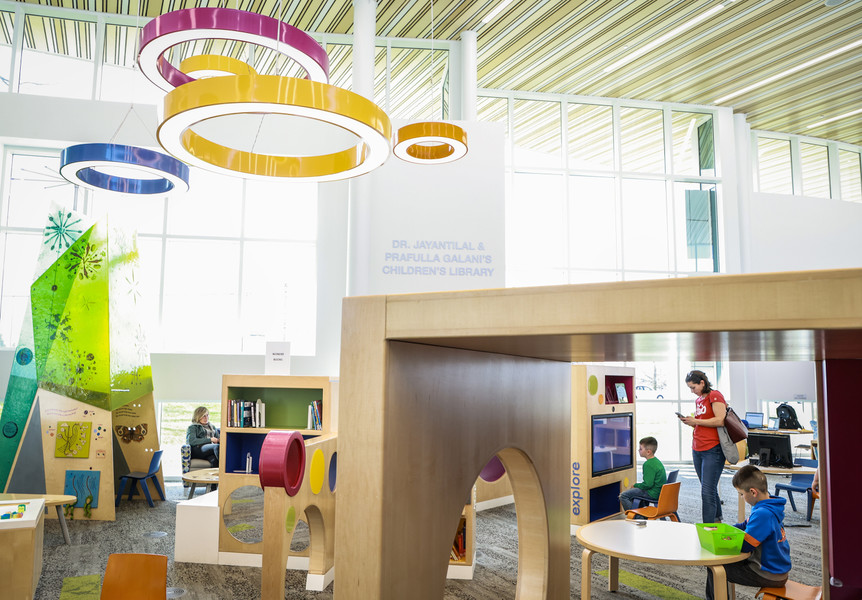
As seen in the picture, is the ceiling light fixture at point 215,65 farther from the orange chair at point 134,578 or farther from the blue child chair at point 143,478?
the blue child chair at point 143,478

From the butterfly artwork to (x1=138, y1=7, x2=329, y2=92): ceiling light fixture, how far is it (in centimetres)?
564

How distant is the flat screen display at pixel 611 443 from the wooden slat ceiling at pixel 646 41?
6629mm

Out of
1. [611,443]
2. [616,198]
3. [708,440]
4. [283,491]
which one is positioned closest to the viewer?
[283,491]

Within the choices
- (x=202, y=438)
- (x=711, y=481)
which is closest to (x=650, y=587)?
(x=711, y=481)

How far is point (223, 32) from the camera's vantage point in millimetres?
4898

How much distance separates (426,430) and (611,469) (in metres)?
7.38

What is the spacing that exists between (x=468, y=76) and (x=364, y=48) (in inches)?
82.9

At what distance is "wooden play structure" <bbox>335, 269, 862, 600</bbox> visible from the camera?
506 mm

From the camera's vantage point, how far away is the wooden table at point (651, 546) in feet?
12.7

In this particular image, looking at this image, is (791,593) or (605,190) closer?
(791,593)

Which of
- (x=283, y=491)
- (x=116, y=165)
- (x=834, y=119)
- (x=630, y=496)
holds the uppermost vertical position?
(x=834, y=119)

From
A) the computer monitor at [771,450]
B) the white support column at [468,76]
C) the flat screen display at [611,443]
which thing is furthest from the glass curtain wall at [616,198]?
the computer monitor at [771,450]

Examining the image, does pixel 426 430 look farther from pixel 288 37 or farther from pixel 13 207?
pixel 13 207

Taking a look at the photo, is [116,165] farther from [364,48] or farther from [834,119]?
[834,119]
